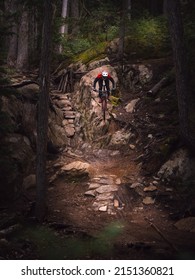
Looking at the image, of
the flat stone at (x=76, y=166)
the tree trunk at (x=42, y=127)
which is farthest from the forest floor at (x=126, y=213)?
the tree trunk at (x=42, y=127)

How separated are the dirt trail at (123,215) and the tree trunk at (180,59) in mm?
2427

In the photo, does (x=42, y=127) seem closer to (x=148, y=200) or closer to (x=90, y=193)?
(x=90, y=193)

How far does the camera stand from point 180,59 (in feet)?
33.2

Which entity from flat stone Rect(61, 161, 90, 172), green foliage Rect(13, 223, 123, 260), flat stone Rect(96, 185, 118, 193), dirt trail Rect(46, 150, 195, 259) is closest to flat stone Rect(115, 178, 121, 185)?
dirt trail Rect(46, 150, 195, 259)

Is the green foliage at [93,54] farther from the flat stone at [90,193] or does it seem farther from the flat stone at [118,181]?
the flat stone at [90,193]

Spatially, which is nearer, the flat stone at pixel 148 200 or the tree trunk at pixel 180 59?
the flat stone at pixel 148 200

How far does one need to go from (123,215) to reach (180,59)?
5.68m

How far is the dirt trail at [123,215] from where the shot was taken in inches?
283

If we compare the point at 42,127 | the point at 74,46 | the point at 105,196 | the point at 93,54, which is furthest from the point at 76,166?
the point at 74,46

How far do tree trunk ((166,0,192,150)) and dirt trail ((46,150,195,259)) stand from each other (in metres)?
2.43

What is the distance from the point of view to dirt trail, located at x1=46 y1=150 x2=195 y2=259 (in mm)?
7191

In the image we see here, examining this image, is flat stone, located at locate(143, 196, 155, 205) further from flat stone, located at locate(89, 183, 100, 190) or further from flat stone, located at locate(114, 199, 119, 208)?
flat stone, located at locate(89, 183, 100, 190)

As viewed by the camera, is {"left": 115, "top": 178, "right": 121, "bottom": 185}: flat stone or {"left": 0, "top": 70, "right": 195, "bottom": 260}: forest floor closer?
{"left": 0, "top": 70, "right": 195, "bottom": 260}: forest floor
